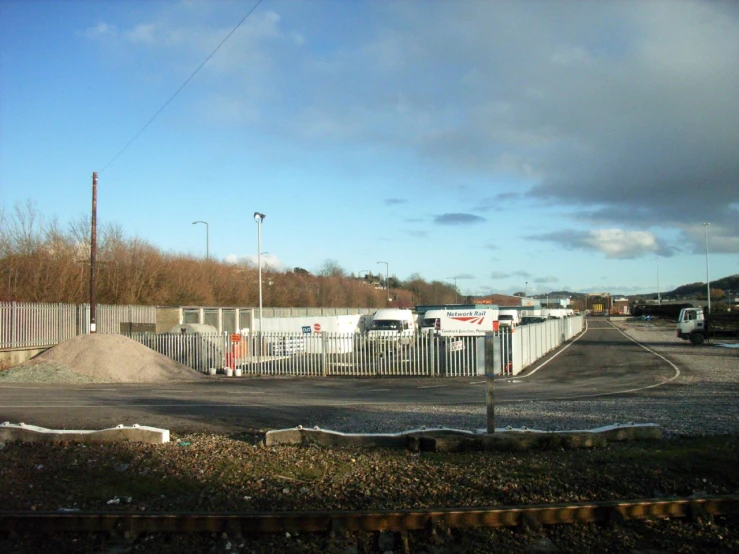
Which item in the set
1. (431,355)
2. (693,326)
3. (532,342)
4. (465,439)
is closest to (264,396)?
(431,355)

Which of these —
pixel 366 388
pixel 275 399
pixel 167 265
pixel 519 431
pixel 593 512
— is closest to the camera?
pixel 593 512

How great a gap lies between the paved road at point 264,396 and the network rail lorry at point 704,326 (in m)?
22.2

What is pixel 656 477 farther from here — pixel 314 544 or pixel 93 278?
pixel 93 278

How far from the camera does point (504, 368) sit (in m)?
25.8

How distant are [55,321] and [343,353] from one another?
14.3 meters

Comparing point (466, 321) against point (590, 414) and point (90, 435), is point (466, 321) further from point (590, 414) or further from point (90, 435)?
point (90, 435)

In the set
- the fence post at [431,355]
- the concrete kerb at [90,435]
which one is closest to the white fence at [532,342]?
the fence post at [431,355]

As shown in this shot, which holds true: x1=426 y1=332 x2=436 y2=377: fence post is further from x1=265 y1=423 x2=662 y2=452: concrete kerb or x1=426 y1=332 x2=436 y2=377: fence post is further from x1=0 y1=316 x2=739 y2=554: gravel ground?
x1=265 y1=423 x2=662 y2=452: concrete kerb

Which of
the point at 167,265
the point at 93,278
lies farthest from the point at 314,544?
the point at 167,265

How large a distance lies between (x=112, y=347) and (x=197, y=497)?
812 inches

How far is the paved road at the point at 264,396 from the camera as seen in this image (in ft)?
45.1

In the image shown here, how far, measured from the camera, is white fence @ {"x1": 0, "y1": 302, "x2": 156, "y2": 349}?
1104 inches

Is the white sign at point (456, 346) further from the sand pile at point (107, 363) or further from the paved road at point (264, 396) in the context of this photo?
the sand pile at point (107, 363)

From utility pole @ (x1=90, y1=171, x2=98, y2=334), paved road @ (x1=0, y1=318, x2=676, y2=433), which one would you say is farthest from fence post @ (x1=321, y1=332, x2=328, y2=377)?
utility pole @ (x1=90, y1=171, x2=98, y2=334)
